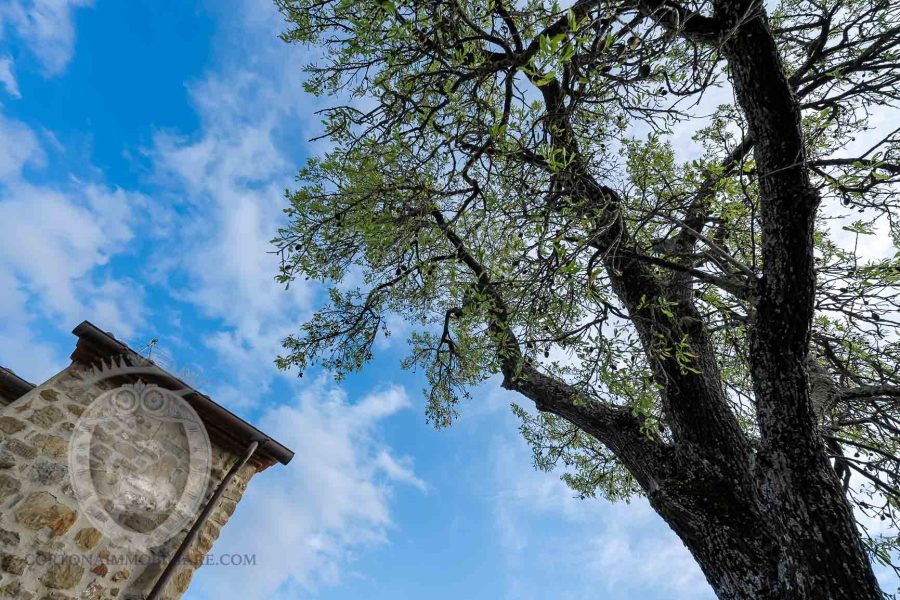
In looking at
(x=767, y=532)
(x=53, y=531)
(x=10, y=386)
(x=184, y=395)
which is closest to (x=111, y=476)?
(x=53, y=531)

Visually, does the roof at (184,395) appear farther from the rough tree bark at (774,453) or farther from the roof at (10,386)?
the rough tree bark at (774,453)

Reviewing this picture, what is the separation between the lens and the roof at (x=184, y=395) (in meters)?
4.82

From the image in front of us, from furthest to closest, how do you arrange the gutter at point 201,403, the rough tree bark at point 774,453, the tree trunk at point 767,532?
1. the gutter at point 201,403
2. the rough tree bark at point 774,453
3. the tree trunk at point 767,532

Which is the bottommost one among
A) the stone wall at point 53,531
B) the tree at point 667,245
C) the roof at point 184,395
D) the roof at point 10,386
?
the stone wall at point 53,531

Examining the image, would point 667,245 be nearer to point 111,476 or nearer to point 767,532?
point 767,532

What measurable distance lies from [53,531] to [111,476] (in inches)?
24.3

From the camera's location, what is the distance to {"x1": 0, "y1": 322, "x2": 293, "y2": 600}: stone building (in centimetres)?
398

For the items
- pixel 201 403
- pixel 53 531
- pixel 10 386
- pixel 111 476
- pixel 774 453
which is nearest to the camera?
pixel 774 453

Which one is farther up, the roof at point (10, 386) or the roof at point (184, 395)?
the roof at point (184, 395)

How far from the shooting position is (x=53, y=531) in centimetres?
403

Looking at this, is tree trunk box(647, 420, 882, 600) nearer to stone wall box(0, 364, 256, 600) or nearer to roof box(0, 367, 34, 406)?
stone wall box(0, 364, 256, 600)

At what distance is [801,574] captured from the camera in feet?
9.50

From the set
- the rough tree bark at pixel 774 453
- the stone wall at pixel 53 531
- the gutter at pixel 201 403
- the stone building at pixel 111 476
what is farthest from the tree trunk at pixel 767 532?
the stone wall at pixel 53 531

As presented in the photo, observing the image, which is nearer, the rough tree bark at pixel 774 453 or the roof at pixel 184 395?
the rough tree bark at pixel 774 453
